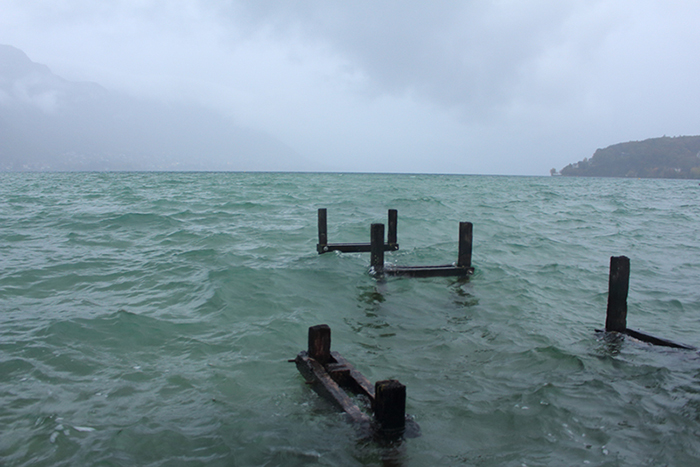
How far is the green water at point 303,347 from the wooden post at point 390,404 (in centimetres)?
22

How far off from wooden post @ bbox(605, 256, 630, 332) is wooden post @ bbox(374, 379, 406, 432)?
16.7 feet

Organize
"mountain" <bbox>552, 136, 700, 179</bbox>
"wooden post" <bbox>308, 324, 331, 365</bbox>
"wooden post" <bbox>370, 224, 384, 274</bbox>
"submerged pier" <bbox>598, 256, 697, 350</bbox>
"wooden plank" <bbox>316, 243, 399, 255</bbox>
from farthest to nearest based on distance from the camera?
"mountain" <bbox>552, 136, 700, 179</bbox>, "wooden plank" <bbox>316, 243, 399, 255</bbox>, "wooden post" <bbox>370, 224, 384, 274</bbox>, "submerged pier" <bbox>598, 256, 697, 350</bbox>, "wooden post" <bbox>308, 324, 331, 365</bbox>

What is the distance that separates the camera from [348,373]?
516cm

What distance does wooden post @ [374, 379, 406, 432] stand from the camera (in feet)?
13.7

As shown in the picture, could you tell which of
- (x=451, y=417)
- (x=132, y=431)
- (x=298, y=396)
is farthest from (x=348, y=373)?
(x=132, y=431)

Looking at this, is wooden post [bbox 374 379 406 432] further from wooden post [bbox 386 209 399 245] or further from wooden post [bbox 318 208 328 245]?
wooden post [bbox 386 209 399 245]

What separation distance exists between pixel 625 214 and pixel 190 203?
1152 inches

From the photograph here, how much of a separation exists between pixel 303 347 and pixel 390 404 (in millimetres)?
3367

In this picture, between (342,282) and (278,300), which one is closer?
(278,300)

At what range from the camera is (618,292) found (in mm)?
7414

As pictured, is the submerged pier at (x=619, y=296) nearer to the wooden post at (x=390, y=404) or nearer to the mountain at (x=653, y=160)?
the wooden post at (x=390, y=404)

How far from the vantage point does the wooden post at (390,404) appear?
4176 mm

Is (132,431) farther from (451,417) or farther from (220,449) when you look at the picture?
(451,417)

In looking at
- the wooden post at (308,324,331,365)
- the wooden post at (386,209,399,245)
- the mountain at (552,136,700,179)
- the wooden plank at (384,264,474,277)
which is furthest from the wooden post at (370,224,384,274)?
the mountain at (552,136,700,179)
